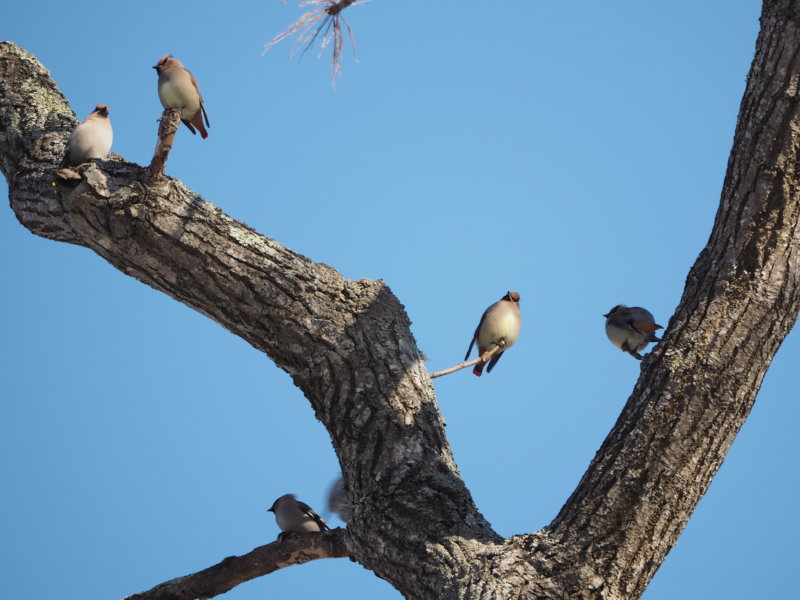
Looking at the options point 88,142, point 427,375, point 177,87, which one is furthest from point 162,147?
point 177,87

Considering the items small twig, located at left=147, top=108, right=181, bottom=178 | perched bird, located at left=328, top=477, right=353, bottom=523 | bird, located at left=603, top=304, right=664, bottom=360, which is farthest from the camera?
bird, located at left=603, top=304, right=664, bottom=360

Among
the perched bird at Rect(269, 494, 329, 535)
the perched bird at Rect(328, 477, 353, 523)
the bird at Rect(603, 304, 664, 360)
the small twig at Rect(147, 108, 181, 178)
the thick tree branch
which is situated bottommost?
the thick tree branch

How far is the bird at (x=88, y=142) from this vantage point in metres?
3.91

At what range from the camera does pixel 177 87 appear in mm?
5672

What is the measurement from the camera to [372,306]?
12.1 ft

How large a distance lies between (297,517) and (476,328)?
180 centimetres

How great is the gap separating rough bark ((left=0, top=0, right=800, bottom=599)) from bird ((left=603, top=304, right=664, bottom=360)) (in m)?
2.88

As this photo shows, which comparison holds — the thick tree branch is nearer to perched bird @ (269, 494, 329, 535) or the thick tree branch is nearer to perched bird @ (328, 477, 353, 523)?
perched bird @ (269, 494, 329, 535)

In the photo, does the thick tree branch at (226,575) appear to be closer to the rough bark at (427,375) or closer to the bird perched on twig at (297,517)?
the rough bark at (427,375)

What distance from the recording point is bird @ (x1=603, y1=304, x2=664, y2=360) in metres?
6.07

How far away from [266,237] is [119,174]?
0.72m

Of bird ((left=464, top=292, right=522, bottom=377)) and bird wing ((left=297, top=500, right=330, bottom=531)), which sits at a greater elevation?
bird ((left=464, top=292, right=522, bottom=377))

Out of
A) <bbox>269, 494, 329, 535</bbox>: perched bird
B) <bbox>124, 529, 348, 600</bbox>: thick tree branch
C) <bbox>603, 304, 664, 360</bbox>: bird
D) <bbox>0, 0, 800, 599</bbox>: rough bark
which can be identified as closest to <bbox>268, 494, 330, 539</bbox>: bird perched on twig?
<bbox>269, 494, 329, 535</bbox>: perched bird

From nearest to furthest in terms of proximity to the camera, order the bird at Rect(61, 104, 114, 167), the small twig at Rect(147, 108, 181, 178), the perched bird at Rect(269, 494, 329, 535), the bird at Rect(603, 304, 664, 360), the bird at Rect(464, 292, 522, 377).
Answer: the small twig at Rect(147, 108, 181, 178), the bird at Rect(61, 104, 114, 167), the perched bird at Rect(269, 494, 329, 535), the bird at Rect(464, 292, 522, 377), the bird at Rect(603, 304, 664, 360)
